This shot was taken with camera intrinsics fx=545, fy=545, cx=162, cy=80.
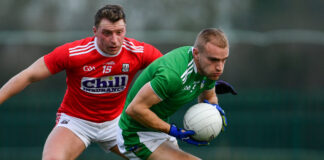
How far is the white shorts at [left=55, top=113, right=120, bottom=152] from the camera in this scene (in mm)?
6215

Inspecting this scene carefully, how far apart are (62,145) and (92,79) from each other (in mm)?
798

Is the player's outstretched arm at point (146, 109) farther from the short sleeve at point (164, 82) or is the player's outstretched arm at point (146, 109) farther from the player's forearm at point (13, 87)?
the player's forearm at point (13, 87)

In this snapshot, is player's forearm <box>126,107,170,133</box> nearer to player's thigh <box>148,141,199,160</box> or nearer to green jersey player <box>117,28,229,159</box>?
green jersey player <box>117,28,229,159</box>

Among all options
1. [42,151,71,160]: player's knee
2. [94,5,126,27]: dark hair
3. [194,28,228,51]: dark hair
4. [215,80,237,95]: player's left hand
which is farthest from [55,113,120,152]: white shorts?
[194,28,228,51]: dark hair

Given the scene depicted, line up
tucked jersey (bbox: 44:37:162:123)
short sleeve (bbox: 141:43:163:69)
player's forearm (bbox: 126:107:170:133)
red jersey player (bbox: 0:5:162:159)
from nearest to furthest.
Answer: player's forearm (bbox: 126:107:170:133) → red jersey player (bbox: 0:5:162:159) → tucked jersey (bbox: 44:37:162:123) → short sleeve (bbox: 141:43:163:69)

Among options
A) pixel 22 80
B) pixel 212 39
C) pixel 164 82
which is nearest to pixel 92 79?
pixel 22 80

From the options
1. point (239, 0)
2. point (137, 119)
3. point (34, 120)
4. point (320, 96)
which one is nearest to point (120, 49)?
point (137, 119)

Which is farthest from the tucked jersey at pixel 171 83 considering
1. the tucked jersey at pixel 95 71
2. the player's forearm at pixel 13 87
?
the player's forearm at pixel 13 87

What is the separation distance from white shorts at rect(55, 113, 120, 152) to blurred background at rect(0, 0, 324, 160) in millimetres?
4675

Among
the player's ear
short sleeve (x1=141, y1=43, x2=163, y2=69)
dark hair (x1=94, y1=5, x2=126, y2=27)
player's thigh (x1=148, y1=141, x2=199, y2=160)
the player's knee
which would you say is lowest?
the player's knee

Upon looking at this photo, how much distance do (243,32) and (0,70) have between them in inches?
227

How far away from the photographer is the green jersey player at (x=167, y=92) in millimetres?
4938

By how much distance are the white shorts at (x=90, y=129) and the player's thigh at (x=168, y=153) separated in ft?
3.44

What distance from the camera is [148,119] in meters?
5.01
